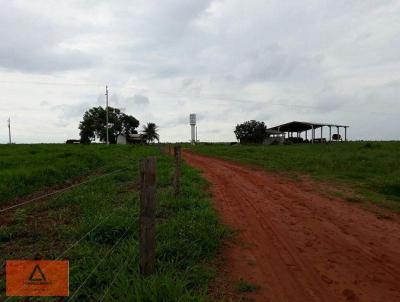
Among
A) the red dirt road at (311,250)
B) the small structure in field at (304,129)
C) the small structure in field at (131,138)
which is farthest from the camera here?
the small structure in field at (131,138)

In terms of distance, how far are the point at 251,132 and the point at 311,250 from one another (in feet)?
175

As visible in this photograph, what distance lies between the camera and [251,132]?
193 ft

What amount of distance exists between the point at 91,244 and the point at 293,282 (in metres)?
3.20

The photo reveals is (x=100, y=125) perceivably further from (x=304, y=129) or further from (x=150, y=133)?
(x=304, y=129)

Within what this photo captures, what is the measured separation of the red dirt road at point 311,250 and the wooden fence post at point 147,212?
1.23 meters

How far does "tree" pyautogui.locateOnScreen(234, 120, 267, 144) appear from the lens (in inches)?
2285

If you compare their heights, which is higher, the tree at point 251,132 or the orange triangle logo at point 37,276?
the tree at point 251,132

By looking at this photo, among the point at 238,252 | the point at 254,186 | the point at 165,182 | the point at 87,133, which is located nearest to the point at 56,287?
the point at 238,252

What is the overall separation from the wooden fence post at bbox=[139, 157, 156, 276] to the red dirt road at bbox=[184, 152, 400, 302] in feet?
4.03

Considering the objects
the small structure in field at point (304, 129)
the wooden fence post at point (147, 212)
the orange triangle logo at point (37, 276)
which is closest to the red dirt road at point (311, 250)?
the wooden fence post at point (147, 212)

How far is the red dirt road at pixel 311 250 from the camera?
181 inches

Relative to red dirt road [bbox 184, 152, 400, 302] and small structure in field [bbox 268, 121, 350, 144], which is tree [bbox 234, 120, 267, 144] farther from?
red dirt road [bbox 184, 152, 400, 302]

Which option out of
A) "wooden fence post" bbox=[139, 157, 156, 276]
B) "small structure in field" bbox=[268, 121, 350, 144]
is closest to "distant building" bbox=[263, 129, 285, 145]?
"small structure in field" bbox=[268, 121, 350, 144]

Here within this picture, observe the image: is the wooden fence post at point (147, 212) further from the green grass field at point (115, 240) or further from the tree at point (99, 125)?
the tree at point (99, 125)
